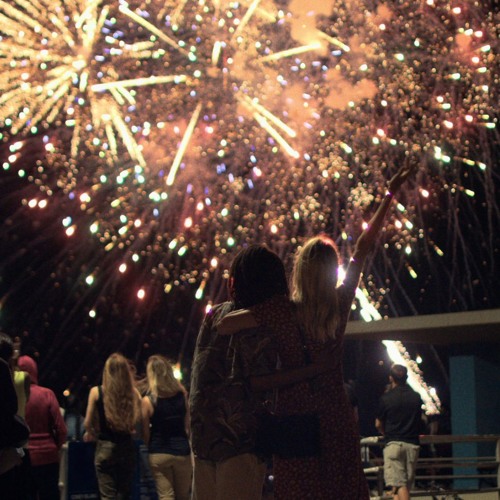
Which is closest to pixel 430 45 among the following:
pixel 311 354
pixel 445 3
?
pixel 445 3

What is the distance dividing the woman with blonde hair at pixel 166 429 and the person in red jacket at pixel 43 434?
0.95 meters

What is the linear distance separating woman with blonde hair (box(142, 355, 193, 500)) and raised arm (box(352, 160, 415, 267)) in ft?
15.2

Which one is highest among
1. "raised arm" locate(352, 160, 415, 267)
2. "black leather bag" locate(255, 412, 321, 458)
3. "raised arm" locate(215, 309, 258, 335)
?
"raised arm" locate(352, 160, 415, 267)

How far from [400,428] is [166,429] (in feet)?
11.3

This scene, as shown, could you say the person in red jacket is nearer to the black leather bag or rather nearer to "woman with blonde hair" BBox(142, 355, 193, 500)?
"woman with blonde hair" BBox(142, 355, 193, 500)

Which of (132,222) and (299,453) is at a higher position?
(132,222)

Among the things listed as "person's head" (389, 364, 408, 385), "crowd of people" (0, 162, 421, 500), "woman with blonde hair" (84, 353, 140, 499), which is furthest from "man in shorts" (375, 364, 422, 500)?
"crowd of people" (0, 162, 421, 500)

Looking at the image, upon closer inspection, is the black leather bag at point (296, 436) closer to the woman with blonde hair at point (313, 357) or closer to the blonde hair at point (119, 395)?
the woman with blonde hair at point (313, 357)

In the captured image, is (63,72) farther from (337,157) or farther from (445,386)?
(445,386)

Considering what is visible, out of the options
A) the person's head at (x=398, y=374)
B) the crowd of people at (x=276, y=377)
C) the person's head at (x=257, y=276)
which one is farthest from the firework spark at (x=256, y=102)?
the person's head at (x=257, y=276)

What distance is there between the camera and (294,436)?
166 inches

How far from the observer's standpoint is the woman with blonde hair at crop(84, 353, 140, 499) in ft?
29.8

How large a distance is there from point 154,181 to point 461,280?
19830 mm

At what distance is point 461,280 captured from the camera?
35500 millimetres
